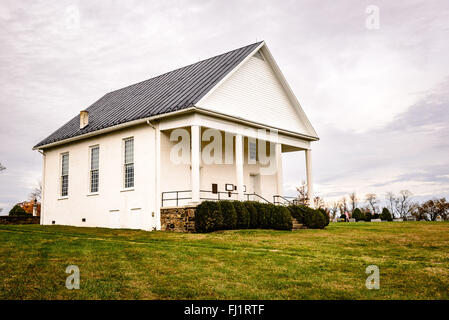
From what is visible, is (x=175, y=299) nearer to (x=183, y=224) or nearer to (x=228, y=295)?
(x=228, y=295)

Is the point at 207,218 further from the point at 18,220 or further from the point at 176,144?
the point at 18,220

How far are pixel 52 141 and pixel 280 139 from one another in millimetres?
14012

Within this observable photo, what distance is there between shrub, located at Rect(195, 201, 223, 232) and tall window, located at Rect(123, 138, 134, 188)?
5.04m

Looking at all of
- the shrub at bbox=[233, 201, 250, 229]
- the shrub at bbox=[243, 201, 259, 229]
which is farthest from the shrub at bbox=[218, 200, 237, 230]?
the shrub at bbox=[243, 201, 259, 229]

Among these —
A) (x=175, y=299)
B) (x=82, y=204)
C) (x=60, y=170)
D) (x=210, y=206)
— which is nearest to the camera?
(x=175, y=299)

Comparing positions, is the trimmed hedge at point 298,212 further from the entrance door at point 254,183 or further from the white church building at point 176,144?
the entrance door at point 254,183

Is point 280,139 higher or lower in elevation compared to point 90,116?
lower

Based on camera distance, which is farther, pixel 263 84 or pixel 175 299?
pixel 263 84

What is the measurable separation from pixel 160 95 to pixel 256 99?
514 centimetres

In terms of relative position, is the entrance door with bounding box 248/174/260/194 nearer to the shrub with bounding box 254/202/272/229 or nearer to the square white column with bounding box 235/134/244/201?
the square white column with bounding box 235/134/244/201

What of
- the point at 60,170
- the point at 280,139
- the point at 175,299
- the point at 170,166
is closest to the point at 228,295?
the point at 175,299

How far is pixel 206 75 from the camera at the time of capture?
901 inches

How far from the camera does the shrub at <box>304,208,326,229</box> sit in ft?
75.3
